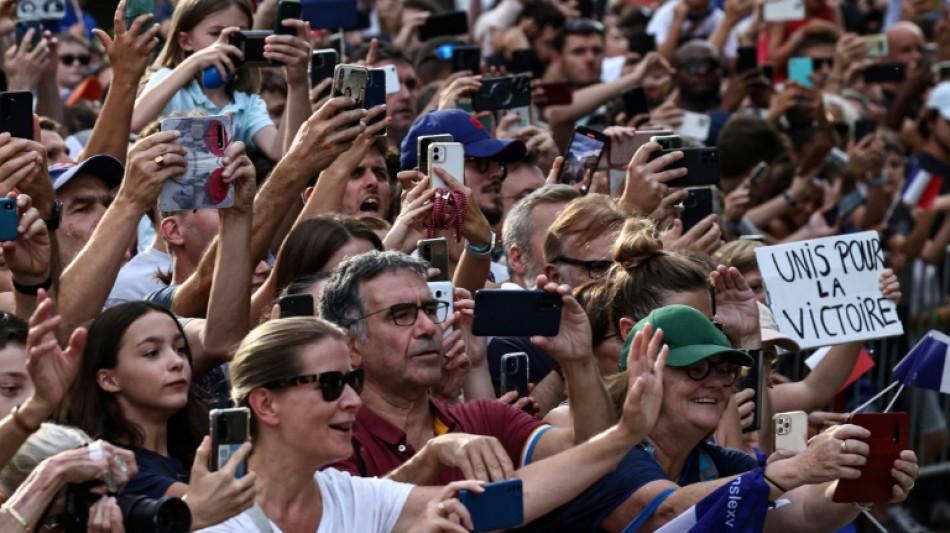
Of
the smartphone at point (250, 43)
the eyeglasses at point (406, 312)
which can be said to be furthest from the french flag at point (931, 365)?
the smartphone at point (250, 43)

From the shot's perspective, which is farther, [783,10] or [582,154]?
[783,10]

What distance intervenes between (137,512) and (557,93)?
6.09m

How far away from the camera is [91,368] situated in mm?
5109

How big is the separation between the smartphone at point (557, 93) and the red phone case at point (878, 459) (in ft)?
16.6

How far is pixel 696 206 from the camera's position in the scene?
7.55 meters

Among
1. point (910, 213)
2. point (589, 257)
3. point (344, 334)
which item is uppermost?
point (344, 334)

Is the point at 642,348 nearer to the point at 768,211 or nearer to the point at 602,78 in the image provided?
the point at 768,211

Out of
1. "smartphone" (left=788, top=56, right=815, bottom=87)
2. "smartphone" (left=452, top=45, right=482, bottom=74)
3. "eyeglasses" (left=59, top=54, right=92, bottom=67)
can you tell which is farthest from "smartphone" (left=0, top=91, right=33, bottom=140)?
"smartphone" (left=788, top=56, right=815, bottom=87)

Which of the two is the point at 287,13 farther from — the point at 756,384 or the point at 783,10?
the point at 783,10

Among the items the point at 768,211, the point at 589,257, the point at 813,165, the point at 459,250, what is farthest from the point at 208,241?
the point at 813,165

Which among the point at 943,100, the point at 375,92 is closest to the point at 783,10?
the point at 943,100

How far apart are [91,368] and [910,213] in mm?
8061

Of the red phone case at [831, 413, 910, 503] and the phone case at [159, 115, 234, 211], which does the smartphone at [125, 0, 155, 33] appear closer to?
the phone case at [159, 115, 234, 211]

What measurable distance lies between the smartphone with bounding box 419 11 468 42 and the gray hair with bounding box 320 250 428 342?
222 inches
